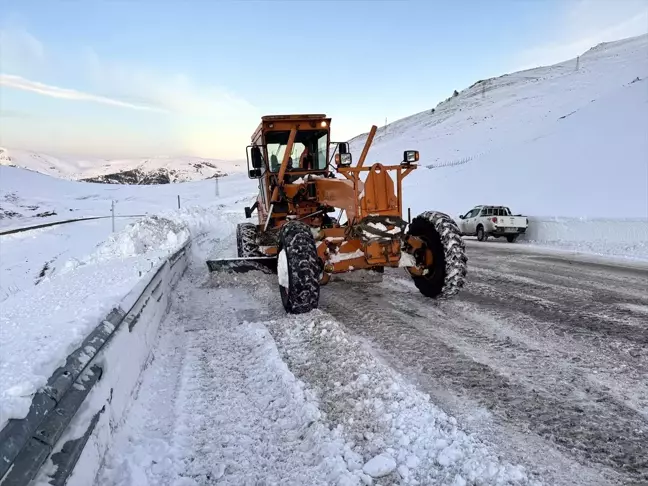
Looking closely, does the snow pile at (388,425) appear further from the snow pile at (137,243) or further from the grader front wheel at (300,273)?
the snow pile at (137,243)

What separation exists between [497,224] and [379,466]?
615 inches

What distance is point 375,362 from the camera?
3.90 meters

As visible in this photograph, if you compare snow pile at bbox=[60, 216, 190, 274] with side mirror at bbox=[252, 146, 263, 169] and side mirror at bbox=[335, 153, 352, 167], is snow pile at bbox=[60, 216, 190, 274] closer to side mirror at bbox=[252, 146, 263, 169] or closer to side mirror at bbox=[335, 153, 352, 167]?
side mirror at bbox=[252, 146, 263, 169]

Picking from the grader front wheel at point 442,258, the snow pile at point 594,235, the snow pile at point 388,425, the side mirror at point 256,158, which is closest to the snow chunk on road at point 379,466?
the snow pile at point 388,425

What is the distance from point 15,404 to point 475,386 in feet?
9.72

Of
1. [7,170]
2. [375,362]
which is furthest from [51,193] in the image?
[375,362]

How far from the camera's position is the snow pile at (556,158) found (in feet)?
58.8

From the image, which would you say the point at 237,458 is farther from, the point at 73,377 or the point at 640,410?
the point at 640,410

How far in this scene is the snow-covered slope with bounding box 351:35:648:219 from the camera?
18188mm

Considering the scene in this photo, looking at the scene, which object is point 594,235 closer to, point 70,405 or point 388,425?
point 388,425

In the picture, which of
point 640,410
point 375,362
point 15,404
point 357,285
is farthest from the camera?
point 357,285

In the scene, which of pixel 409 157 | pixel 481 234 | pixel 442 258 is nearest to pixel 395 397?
pixel 442 258

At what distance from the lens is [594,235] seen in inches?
572

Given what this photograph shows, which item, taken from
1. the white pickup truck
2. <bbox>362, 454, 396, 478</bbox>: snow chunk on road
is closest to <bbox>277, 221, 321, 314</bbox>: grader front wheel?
<bbox>362, 454, 396, 478</bbox>: snow chunk on road
